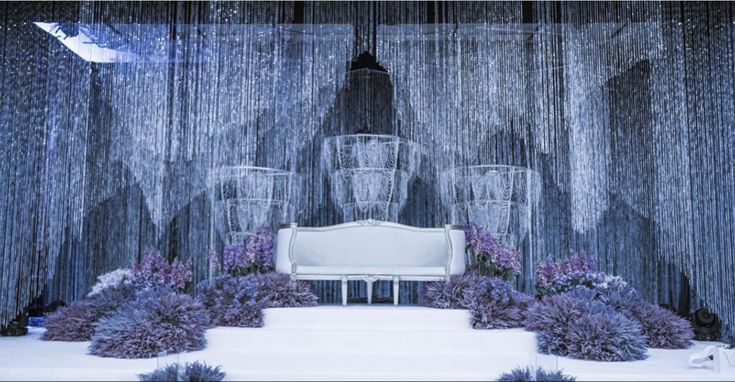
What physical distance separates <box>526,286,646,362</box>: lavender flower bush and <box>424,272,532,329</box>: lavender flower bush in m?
0.33

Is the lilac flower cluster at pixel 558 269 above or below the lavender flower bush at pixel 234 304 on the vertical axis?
above

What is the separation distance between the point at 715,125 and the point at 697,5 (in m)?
1.24

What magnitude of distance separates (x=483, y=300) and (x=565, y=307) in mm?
778

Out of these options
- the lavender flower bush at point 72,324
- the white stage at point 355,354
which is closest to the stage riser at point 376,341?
the white stage at point 355,354

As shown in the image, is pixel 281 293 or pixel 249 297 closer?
pixel 249 297

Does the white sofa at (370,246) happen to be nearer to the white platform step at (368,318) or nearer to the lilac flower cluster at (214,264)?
the lilac flower cluster at (214,264)

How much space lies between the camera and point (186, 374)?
9.86 ft

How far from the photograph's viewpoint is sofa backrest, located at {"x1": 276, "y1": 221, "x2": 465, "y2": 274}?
6.10 meters

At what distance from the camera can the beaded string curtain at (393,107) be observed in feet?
21.9

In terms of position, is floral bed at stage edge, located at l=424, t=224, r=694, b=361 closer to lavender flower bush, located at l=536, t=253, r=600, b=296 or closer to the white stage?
lavender flower bush, located at l=536, t=253, r=600, b=296

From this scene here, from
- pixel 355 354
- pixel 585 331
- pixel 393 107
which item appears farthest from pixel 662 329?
pixel 393 107

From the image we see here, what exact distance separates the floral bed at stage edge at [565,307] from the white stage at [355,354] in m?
0.12

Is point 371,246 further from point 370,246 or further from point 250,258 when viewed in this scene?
point 250,258

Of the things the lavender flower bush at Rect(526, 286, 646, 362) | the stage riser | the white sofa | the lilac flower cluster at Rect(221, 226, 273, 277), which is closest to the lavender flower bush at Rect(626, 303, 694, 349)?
the lavender flower bush at Rect(526, 286, 646, 362)
